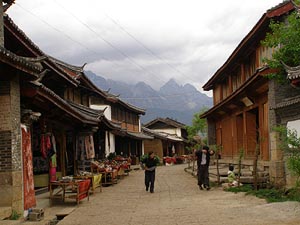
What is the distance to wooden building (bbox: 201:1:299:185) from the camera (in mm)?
14883

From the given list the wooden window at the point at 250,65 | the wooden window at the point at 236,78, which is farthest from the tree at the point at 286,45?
the wooden window at the point at 236,78

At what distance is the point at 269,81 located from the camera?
15.4 metres

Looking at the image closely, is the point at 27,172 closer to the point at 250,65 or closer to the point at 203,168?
the point at 203,168

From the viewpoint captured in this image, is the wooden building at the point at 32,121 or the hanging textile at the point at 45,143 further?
the hanging textile at the point at 45,143

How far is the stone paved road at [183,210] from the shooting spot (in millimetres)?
9594

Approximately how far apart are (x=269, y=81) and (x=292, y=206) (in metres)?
6.16

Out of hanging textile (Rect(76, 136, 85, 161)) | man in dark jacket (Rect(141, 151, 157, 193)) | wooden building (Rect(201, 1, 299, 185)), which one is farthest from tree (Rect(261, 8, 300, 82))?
hanging textile (Rect(76, 136, 85, 161))

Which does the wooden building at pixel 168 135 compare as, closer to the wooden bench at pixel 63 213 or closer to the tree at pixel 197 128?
the tree at pixel 197 128

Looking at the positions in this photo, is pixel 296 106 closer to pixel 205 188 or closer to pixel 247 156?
pixel 205 188

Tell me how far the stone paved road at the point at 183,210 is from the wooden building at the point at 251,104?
2594 mm

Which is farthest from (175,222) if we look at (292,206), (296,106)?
(296,106)

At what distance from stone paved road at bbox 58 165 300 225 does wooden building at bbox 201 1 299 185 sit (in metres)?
2.59

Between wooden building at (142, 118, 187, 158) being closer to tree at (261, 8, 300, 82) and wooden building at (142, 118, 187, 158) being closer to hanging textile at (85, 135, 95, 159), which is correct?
hanging textile at (85, 135, 95, 159)

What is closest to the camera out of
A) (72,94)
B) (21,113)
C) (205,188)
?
(21,113)
